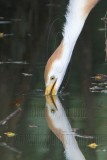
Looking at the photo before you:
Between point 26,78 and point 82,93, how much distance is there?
0.96 m

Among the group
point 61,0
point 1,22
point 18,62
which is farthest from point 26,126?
point 61,0

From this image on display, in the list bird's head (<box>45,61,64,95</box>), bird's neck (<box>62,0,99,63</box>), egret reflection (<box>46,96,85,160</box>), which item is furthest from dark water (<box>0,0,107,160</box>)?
bird's neck (<box>62,0,99,63</box>)

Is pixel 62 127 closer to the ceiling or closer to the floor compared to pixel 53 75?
closer to the floor

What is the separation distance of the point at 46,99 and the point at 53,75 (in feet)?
0.90

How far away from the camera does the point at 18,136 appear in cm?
562

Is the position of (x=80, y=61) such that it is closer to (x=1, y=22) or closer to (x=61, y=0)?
(x=1, y=22)

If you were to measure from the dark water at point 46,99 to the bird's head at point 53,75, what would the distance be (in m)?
0.11

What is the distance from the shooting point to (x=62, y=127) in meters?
5.91

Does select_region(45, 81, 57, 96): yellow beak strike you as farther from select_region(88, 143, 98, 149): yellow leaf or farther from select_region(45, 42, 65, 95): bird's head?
select_region(88, 143, 98, 149): yellow leaf

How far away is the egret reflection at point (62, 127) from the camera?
Result: 518 cm

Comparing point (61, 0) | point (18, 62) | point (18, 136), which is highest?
point (61, 0)

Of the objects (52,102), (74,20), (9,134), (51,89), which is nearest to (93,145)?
(9,134)

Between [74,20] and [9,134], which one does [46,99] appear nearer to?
[74,20]

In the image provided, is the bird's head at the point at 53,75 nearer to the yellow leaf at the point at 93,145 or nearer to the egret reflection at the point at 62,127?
the egret reflection at the point at 62,127
